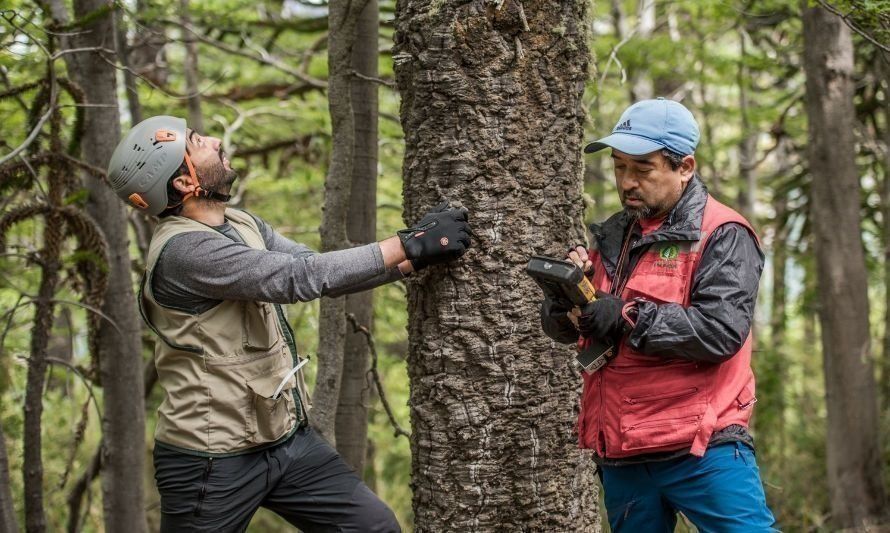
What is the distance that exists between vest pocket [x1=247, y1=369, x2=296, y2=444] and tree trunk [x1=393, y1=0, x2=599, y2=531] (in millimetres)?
565

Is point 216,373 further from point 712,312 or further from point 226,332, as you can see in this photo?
point 712,312

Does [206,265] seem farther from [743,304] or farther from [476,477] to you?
[743,304]

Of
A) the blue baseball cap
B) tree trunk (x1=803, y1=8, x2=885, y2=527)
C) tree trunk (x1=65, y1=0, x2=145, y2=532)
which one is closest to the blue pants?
the blue baseball cap

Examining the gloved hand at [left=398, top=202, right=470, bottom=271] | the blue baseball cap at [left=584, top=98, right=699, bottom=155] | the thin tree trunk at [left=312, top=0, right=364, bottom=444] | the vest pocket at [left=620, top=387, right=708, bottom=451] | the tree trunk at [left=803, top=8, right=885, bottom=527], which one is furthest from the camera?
the tree trunk at [left=803, top=8, right=885, bottom=527]

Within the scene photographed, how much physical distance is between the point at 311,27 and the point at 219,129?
5.93 ft

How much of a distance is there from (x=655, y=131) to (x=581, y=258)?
533mm

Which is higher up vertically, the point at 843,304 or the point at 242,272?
the point at 843,304

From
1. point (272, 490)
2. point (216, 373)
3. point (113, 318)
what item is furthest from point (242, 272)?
point (113, 318)

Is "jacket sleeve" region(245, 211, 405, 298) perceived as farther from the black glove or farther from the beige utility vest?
the black glove

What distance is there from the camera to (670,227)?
9.23 ft

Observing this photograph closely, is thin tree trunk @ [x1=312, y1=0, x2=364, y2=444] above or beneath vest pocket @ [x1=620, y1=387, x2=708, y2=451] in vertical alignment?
above

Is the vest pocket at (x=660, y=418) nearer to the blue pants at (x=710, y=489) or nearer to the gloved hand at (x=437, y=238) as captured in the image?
the blue pants at (x=710, y=489)

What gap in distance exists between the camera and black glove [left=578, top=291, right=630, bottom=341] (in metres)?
2.74

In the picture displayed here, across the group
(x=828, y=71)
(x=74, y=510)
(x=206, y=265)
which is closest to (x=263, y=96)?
(x=74, y=510)
